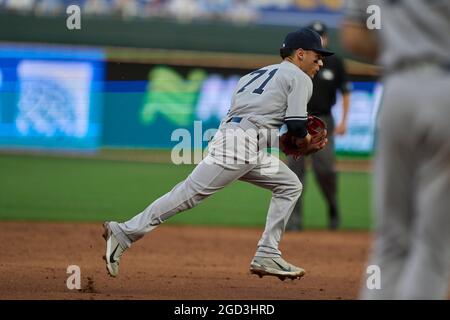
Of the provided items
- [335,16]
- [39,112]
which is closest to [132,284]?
[39,112]

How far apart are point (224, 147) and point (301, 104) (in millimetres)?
623

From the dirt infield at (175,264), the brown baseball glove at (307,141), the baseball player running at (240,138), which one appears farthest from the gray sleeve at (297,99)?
the dirt infield at (175,264)

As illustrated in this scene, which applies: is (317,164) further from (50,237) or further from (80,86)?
(80,86)

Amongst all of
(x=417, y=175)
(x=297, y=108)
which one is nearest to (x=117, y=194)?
(x=297, y=108)

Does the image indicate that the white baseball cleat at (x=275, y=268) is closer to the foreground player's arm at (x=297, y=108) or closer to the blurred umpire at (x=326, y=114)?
the foreground player's arm at (x=297, y=108)

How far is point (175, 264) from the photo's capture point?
26.9 ft

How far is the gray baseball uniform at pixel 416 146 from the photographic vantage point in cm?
333

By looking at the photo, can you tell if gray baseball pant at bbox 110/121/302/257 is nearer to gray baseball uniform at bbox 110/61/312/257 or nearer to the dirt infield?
gray baseball uniform at bbox 110/61/312/257

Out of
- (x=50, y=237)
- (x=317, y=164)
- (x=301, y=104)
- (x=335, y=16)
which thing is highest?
(x=335, y=16)

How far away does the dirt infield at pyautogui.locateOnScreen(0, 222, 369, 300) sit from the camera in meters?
6.32

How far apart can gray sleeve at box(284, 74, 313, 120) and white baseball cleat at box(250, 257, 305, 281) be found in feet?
3.52

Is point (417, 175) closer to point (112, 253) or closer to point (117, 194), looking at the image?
point (112, 253)

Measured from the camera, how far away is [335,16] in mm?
21797

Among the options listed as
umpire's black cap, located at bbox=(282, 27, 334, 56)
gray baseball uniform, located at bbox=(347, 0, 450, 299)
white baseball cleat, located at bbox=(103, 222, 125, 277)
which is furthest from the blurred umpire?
gray baseball uniform, located at bbox=(347, 0, 450, 299)
